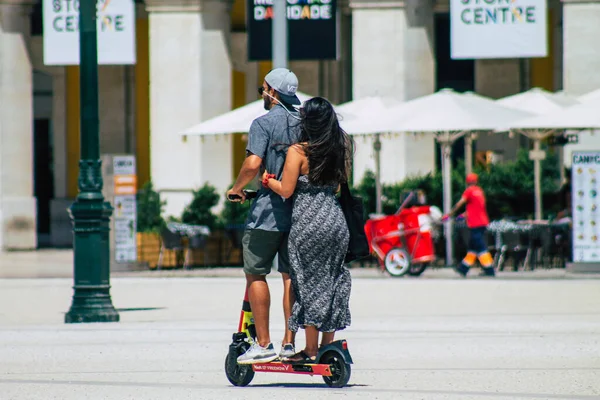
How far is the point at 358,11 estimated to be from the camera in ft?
89.4

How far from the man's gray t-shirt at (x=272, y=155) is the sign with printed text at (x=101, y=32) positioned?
16835mm

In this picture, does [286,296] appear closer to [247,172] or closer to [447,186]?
[247,172]

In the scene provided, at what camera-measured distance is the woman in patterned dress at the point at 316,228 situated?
27.6 feet

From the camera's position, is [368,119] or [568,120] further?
[368,119]

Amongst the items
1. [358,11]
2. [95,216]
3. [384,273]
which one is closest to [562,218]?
[384,273]

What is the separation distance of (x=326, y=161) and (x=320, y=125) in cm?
22

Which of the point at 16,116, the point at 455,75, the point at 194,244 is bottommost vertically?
the point at 194,244

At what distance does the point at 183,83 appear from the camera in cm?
2786

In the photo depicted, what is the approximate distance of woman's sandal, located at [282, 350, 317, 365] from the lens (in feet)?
27.6

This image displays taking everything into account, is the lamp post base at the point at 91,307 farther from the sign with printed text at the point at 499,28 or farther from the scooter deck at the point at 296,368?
the sign with printed text at the point at 499,28

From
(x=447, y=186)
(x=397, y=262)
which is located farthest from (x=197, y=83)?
(x=397, y=262)

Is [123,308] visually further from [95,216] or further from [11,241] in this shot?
[11,241]

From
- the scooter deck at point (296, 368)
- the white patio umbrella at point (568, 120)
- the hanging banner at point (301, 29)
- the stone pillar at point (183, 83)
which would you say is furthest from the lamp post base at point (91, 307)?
the stone pillar at point (183, 83)

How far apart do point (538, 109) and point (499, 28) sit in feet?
5.75
